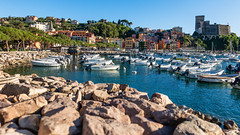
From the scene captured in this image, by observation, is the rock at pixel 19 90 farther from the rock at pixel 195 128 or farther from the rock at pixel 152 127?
Answer: the rock at pixel 195 128

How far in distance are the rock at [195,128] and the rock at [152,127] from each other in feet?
1.70

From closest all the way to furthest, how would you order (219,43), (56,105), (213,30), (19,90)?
(56,105), (19,90), (219,43), (213,30)

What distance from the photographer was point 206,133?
629 cm

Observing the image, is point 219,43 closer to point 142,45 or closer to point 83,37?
point 142,45

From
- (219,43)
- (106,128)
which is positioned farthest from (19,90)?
(219,43)

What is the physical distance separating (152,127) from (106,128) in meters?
1.78

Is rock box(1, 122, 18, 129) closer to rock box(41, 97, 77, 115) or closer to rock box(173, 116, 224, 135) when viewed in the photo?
rock box(41, 97, 77, 115)

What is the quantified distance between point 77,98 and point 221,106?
1431 cm

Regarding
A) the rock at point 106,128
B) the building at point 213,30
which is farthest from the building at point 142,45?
the rock at point 106,128

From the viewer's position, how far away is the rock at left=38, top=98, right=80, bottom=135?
16.2 feet

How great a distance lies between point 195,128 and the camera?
5926 mm

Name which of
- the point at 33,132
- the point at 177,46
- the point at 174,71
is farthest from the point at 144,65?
the point at 177,46

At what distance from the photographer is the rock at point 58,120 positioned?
4933 mm

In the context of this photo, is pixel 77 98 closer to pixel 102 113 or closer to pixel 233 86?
pixel 102 113
